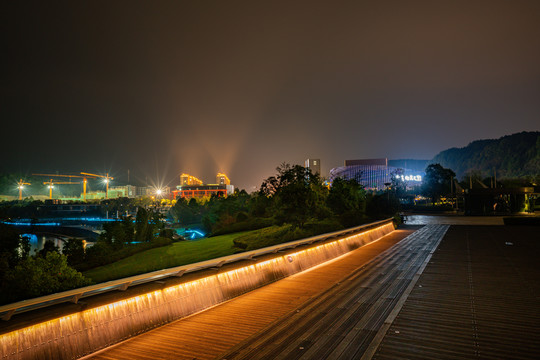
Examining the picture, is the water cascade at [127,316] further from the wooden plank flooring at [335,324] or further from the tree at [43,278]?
the tree at [43,278]

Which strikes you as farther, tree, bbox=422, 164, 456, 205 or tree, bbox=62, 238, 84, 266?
tree, bbox=422, 164, 456, 205

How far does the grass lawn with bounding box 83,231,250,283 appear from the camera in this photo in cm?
2796

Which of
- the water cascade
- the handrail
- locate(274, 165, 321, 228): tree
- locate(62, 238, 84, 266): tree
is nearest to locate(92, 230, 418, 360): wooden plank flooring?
the water cascade

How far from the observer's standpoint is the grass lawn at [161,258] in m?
28.0

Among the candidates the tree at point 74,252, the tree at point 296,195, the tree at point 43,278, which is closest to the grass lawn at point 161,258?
the tree at point 74,252

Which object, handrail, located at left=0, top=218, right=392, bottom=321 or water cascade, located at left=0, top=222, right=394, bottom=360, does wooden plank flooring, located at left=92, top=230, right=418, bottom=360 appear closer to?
water cascade, located at left=0, top=222, right=394, bottom=360

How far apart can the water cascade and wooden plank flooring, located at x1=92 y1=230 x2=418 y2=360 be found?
19cm

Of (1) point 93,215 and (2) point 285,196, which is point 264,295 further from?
(1) point 93,215

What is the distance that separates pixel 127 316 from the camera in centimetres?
580

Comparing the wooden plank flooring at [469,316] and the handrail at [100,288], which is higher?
the handrail at [100,288]

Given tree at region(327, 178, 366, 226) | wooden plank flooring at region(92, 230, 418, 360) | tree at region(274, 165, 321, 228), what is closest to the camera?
wooden plank flooring at region(92, 230, 418, 360)

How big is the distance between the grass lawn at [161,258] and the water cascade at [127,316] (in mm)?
19364

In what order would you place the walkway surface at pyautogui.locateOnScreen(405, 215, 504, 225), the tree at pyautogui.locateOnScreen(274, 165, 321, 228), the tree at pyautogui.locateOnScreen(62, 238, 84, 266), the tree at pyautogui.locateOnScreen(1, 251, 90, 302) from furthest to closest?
the walkway surface at pyautogui.locateOnScreen(405, 215, 504, 225) → the tree at pyautogui.locateOnScreen(62, 238, 84, 266) → the tree at pyautogui.locateOnScreen(274, 165, 321, 228) → the tree at pyautogui.locateOnScreen(1, 251, 90, 302)

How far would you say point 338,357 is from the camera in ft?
16.1
